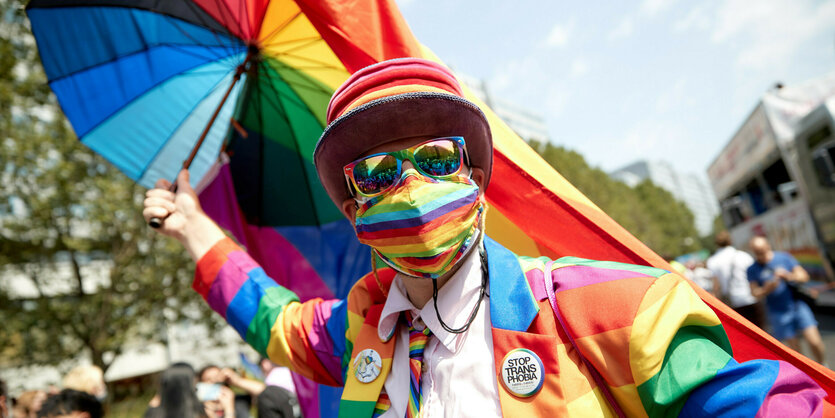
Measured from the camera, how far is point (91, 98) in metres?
2.82

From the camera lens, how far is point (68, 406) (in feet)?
10.0

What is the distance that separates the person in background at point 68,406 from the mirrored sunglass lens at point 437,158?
285cm

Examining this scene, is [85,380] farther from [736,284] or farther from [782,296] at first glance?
[736,284]

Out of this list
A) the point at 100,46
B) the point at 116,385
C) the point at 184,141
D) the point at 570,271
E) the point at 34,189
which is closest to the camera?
the point at 570,271

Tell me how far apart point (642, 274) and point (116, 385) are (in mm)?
30997

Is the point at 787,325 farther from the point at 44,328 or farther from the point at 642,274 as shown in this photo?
the point at 44,328

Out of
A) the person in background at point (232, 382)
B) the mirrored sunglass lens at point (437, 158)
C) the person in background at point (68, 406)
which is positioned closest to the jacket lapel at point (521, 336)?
the mirrored sunglass lens at point (437, 158)

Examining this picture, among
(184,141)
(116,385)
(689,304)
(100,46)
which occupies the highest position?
(100,46)

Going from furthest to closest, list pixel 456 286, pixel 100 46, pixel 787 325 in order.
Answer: pixel 787 325, pixel 100 46, pixel 456 286

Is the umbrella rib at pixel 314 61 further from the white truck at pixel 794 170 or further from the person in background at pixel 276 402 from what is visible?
the white truck at pixel 794 170

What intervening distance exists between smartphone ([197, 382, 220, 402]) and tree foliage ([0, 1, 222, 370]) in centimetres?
743

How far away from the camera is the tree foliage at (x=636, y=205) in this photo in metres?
33.3

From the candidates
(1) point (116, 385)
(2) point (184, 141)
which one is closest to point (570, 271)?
(2) point (184, 141)

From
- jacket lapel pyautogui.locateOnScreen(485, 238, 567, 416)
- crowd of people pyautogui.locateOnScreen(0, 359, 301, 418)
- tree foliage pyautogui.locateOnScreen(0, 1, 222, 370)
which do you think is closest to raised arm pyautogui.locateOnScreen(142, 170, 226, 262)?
jacket lapel pyautogui.locateOnScreen(485, 238, 567, 416)
